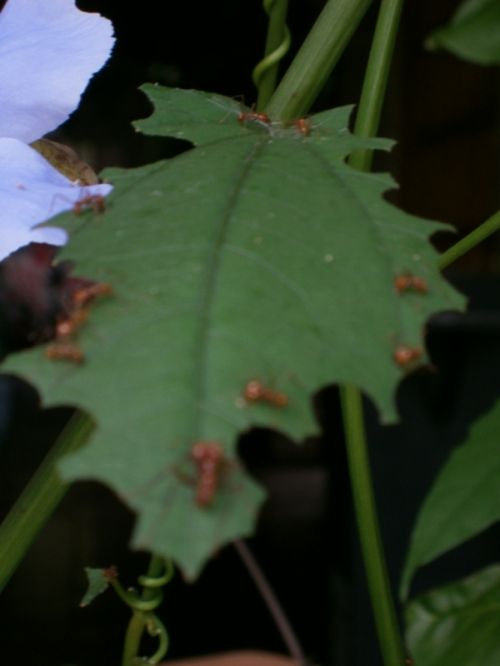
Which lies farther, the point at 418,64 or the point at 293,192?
the point at 418,64

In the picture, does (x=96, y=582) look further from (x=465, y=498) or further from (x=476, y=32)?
(x=476, y=32)

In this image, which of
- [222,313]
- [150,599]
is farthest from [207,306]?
[150,599]

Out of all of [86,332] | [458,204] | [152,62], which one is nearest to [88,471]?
[86,332]

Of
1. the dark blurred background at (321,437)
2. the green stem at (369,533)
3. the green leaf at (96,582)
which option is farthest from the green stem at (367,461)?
the dark blurred background at (321,437)

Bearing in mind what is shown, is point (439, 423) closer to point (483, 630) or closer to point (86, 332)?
point (483, 630)

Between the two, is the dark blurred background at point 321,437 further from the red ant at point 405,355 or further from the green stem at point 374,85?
the red ant at point 405,355

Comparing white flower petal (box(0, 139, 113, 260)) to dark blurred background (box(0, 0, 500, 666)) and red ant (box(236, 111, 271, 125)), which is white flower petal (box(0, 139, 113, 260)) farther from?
dark blurred background (box(0, 0, 500, 666))

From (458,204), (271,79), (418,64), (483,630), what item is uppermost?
(271,79)

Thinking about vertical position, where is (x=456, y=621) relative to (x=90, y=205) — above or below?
below
